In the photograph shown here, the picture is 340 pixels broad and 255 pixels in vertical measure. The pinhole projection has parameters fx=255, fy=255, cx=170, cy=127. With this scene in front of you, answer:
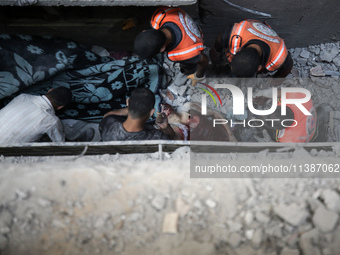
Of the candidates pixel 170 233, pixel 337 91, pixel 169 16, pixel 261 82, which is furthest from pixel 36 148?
pixel 337 91

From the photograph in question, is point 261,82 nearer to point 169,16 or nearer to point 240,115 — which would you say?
point 240,115

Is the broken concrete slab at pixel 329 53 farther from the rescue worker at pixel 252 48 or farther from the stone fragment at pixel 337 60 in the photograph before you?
the rescue worker at pixel 252 48

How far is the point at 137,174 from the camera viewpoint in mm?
1372

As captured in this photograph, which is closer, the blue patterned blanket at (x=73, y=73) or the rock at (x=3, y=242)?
the rock at (x=3, y=242)

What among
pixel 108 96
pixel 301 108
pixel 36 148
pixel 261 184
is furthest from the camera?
pixel 108 96

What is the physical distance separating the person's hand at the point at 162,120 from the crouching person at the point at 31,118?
0.95 m

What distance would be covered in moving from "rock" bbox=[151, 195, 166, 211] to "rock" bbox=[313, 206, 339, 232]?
0.72 m

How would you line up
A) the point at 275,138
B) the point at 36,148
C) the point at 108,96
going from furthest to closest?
the point at 108,96 → the point at 275,138 → the point at 36,148

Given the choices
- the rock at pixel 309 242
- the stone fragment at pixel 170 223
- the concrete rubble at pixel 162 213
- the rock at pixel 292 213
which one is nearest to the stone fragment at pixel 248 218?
the concrete rubble at pixel 162 213

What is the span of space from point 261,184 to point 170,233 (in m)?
0.53

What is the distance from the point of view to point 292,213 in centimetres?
121

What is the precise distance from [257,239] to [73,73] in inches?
91.6

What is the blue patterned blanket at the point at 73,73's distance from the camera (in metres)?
2.43

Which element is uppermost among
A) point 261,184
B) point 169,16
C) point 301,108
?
point 169,16
